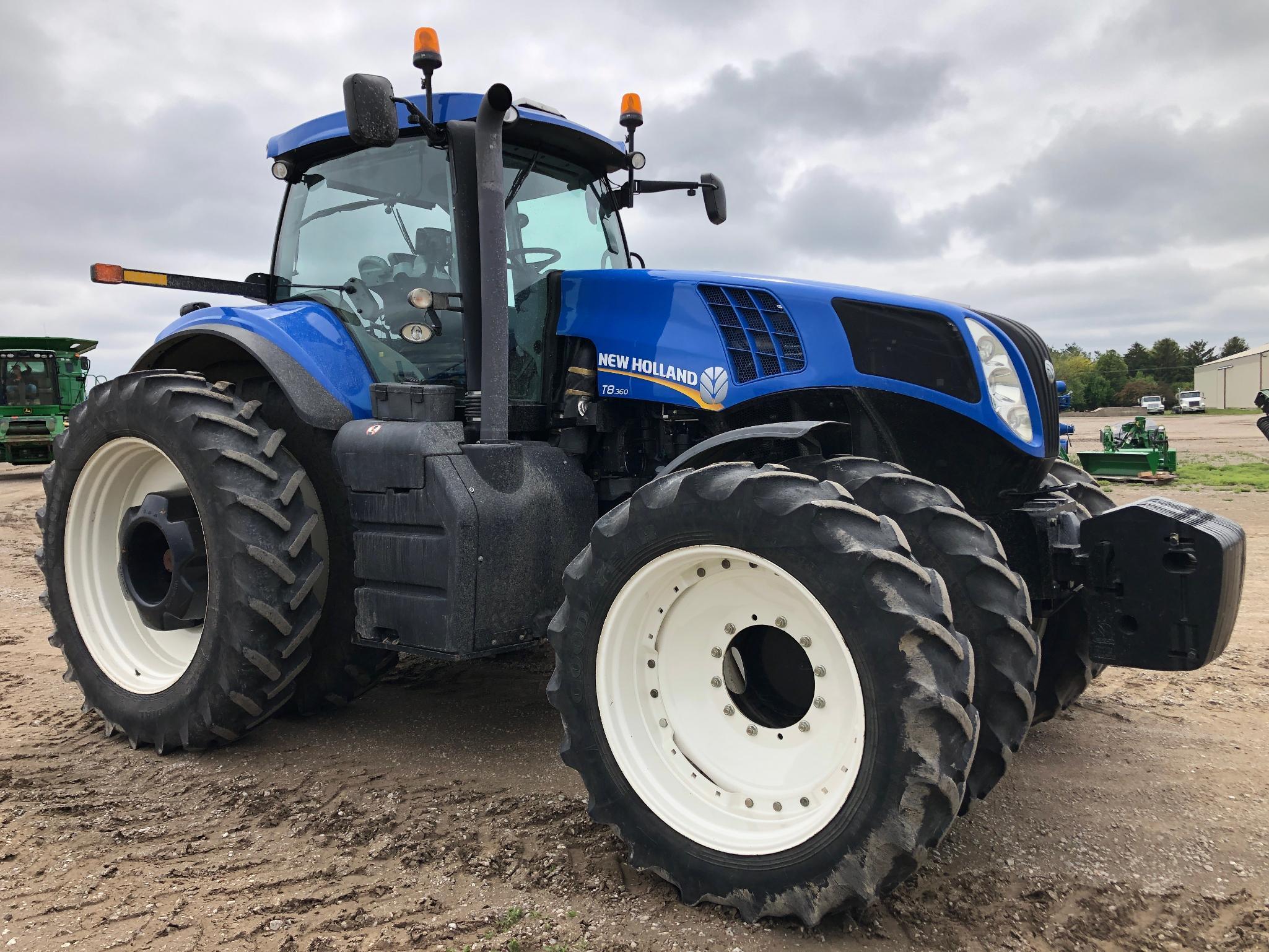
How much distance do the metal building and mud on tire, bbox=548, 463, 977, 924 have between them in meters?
65.2

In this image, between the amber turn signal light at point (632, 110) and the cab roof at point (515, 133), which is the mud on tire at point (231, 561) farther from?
the amber turn signal light at point (632, 110)

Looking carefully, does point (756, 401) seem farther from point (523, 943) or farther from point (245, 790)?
point (245, 790)

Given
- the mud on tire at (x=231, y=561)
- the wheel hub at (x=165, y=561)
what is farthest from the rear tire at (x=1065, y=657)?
the wheel hub at (x=165, y=561)

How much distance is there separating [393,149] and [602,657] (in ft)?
7.98

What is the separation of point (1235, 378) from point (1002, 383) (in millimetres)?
71785

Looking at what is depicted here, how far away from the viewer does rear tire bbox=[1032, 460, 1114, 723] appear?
3619mm

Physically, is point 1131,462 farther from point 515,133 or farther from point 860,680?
point 860,680

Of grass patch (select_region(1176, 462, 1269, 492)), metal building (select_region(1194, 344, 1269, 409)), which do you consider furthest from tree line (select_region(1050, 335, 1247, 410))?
grass patch (select_region(1176, 462, 1269, 492))

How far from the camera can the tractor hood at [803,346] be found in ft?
10.9

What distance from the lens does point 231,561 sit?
3.56 metres

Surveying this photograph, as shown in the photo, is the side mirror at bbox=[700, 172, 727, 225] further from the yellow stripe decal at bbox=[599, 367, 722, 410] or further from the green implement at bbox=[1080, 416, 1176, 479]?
the green implement at bbox=[1080, 416, 1176, 479]

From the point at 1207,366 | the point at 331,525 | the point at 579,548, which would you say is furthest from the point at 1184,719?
the point at 1207,366

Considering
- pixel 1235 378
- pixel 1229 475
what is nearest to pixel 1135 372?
pixel 1235 378

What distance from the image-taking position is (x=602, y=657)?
2.81 m
